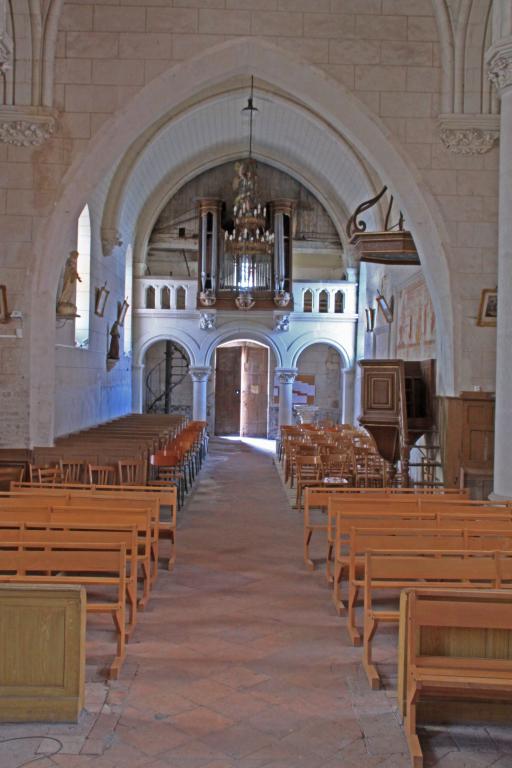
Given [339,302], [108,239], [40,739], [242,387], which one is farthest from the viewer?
[242,387]

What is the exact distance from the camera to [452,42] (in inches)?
436

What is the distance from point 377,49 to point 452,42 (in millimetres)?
1044

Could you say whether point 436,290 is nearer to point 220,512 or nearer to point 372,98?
point 372,98

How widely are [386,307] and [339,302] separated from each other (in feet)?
16.7

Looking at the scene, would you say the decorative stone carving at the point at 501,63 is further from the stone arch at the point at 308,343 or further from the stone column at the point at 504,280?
the stone arch at the point at 308,343

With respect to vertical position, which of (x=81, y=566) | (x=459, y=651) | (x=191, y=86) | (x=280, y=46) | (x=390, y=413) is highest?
(x=280, y=46)

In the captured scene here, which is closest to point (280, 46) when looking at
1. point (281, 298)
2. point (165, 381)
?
point (281, 298)

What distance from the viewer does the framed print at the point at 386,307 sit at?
18031 mm

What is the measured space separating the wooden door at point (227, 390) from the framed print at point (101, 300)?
8766 millimetres

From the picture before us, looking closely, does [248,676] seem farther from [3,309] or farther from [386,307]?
[386,307]

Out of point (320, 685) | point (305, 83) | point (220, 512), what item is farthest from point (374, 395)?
point (320, 685)

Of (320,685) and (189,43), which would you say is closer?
(320,685)

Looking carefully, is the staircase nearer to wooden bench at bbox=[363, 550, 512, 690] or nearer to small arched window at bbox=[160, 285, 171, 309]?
small arched window at bbox=[160, 285, 171, 309]

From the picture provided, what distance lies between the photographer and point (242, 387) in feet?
85.1
